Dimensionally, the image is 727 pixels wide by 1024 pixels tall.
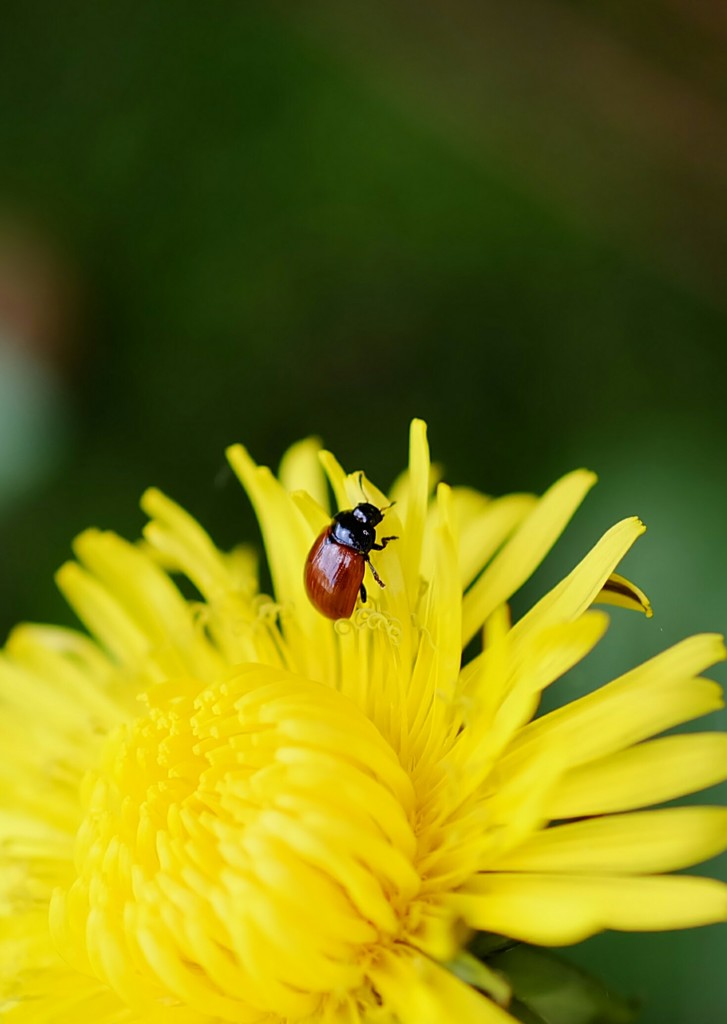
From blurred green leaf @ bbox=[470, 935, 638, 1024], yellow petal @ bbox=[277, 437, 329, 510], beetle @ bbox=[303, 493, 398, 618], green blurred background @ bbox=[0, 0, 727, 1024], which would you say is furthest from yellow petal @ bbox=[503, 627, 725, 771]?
green blurred background @ bbox=[0, 0, 727, 1024]

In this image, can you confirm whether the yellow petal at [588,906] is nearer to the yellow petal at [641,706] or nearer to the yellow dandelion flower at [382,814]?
the yellow dandelion flower at [382,814]

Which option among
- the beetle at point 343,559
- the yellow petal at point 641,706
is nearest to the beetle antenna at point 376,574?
the beetle at point 343,559

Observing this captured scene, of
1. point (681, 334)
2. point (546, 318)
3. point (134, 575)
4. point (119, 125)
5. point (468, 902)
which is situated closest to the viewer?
point (468, 902)

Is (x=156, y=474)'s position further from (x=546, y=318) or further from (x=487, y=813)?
(x=487, y=813)

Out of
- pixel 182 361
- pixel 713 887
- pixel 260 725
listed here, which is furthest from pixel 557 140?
pixel 713 887

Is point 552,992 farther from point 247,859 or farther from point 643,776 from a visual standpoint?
point 247,859

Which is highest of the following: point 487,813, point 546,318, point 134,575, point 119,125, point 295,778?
point 119,125

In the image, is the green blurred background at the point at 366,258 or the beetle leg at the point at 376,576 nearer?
the beetle leg at the point at 376,576
